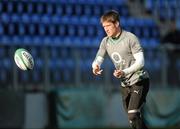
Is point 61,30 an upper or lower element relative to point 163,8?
lower

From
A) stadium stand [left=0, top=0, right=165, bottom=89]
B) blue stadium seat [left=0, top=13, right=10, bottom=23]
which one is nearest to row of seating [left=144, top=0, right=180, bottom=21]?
stadium stand [left=0, top=0, right=165, bottom=89]

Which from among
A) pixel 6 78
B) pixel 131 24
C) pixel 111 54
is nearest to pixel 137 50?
pixel 111 54

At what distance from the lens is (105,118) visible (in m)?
16.2

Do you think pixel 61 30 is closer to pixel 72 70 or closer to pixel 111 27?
pixel 72 70

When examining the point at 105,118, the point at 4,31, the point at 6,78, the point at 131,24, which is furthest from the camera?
the point at 131,24

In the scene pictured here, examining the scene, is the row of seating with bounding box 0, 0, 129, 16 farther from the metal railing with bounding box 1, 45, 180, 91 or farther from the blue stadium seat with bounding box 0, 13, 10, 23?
the metal railing with bounding box 1, 45, 180, 91

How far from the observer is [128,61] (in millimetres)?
8734

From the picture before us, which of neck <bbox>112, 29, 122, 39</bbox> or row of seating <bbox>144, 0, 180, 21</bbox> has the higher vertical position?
row of seating <bbox>144, 0, 180, 21</bbox>

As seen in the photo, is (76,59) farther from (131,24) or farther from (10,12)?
(131,24)

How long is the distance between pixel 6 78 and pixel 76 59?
205 centimetres

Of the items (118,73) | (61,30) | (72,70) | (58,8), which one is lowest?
(72,70)

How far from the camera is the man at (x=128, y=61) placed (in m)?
8.46

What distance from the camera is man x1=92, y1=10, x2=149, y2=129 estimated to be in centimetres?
846

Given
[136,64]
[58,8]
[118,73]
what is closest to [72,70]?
[58,8]
